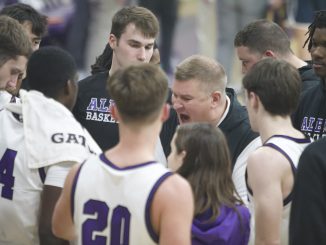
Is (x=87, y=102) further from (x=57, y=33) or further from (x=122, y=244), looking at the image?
(x=57, y=33)

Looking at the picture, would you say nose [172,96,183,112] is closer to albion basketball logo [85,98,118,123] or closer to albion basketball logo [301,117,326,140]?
albion basketball logo [85,98,118,123]

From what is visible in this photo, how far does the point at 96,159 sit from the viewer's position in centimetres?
465

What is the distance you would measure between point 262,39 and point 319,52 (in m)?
0.83

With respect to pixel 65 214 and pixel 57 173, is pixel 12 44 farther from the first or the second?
pixel 65 214

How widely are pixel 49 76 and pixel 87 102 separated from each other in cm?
192

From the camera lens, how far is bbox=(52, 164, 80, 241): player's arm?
4.68 meters

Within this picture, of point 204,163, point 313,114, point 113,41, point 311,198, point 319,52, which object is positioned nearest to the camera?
point 311,198

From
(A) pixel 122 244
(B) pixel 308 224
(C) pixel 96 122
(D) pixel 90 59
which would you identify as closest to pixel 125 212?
(A) pixel 122 244

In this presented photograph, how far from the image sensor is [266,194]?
5.24 meters

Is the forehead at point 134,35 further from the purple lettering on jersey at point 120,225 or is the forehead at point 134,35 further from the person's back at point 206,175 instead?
the purple lettering on jersey at point 120,225

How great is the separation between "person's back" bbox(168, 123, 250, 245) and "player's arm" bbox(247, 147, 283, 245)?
29cm

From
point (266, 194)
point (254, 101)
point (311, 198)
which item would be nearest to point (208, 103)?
point (254, 101)

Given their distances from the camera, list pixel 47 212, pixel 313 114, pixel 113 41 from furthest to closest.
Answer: pixel 113 41 → pixel 313 114 → pixel 47 212

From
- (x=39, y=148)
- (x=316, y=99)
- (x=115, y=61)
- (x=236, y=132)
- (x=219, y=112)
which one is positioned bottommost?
(x=39, y=148)
